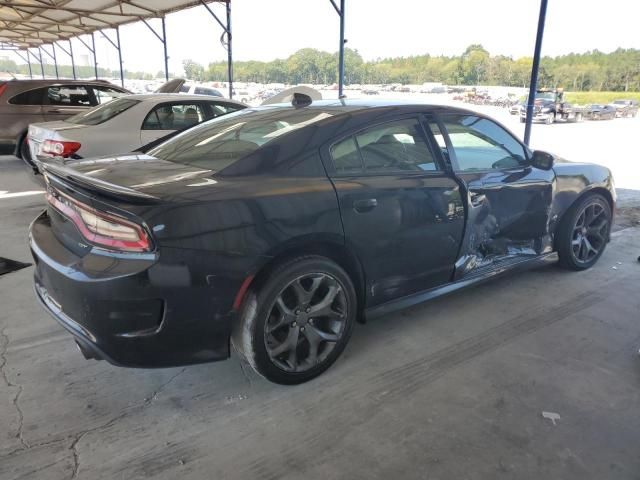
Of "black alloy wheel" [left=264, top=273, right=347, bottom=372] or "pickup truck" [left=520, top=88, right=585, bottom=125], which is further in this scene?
"pickup truck" [left=520, top=88, right=585, bottom=125]

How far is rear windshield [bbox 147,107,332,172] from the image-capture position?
2584 mm

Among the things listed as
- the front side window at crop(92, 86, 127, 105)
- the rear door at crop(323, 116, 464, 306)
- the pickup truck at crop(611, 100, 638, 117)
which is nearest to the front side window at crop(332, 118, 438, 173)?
the rear door at crop(323, 116, 464, 306)

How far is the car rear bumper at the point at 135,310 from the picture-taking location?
2.01 m

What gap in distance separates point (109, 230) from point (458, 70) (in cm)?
5743

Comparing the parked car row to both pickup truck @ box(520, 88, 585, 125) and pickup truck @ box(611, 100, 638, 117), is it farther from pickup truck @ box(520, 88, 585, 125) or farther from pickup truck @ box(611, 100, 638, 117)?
pickup truck @ box(611, 100, 638, 117)

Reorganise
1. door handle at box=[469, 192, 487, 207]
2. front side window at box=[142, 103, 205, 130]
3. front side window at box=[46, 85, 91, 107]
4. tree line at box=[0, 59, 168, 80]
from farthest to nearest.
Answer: tree line at box=[0, 59, 168, 80]
front side window at box=[46, 85, 91, 107]
front side window at box=[142, 103, 205, 130]
door handle at box=[469, 192, 487, 207]

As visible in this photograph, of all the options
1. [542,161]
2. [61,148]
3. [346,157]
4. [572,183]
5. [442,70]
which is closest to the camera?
[346,157]

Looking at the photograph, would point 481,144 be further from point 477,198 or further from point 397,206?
point 397,206

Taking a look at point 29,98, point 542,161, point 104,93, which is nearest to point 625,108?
point 104,93

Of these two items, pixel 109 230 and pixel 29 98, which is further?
pixel 29 98

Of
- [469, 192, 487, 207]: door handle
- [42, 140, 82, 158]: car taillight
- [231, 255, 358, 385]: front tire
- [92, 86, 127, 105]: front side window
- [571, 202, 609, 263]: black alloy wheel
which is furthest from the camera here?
[92, 86, 127, 105]: front side window

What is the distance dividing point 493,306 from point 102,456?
2.74 metres

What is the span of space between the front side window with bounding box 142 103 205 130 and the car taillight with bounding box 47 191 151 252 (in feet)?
14.5

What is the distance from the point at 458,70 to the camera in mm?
53625
